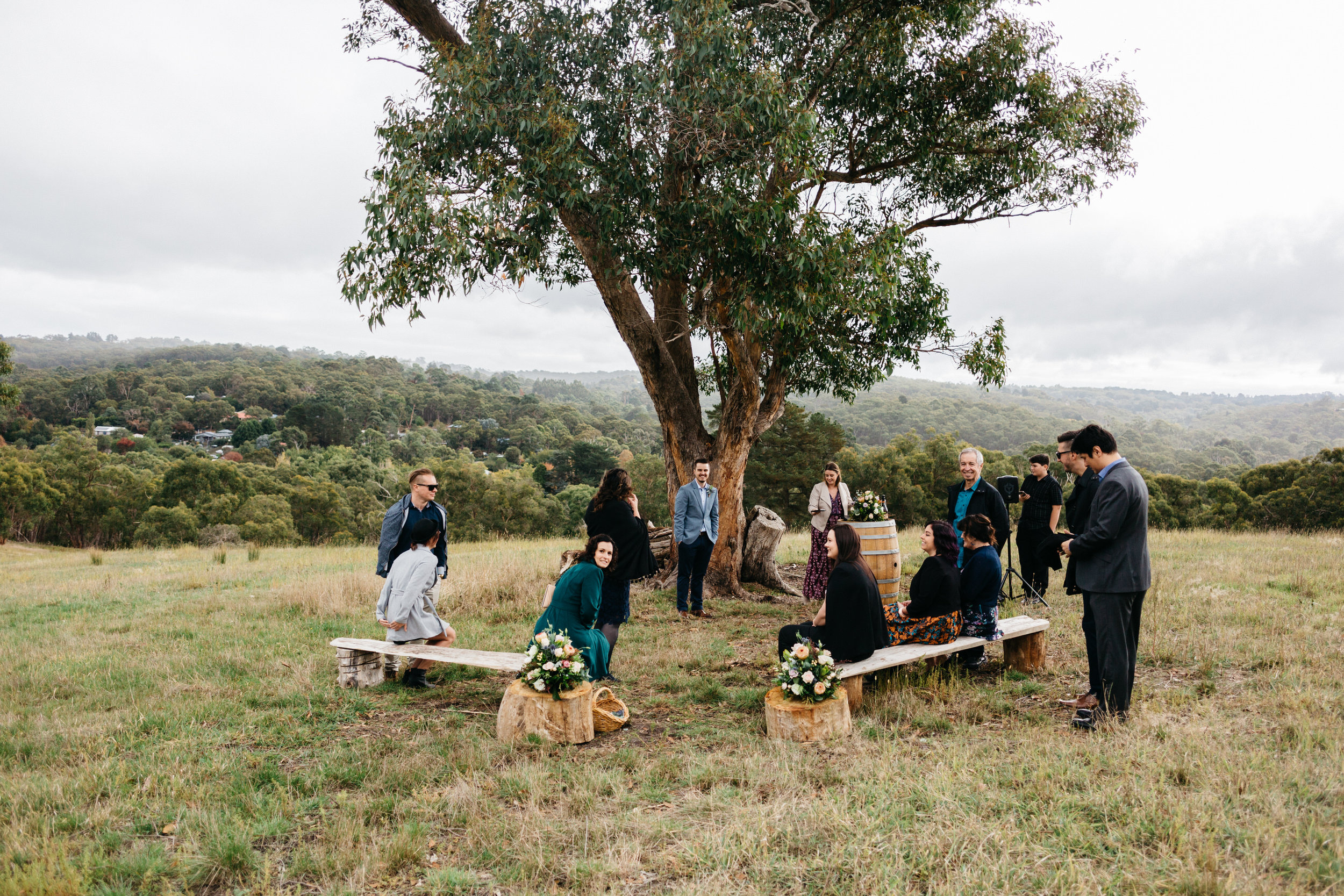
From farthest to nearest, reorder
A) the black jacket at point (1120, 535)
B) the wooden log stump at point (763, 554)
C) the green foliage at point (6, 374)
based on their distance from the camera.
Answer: the green foliage at point (6, 374) < the wooden log stump at point (763, 554) < the black jacket at point (1120, 535)

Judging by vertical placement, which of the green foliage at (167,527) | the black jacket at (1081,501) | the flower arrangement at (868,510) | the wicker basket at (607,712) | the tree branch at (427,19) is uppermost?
the tree branch at (427,19)

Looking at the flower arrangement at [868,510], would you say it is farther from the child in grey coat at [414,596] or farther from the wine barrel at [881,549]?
the child in grey coat at [414,596]

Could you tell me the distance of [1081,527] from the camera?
23.0ft

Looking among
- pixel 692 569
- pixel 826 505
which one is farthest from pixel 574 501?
pixel 826 505

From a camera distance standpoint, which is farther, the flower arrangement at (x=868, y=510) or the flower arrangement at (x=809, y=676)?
the flower arrangement at (x=868, y=510)

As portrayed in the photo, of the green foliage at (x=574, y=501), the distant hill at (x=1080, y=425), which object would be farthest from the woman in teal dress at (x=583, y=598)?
the distant hill at (x=1080, y=425)

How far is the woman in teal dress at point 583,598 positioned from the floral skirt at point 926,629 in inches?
96.0

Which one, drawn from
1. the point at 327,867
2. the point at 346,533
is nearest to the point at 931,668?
the point at 327,867

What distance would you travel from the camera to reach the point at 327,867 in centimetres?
333

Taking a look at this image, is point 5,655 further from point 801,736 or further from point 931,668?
point 931,668

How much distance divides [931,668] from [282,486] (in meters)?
46.2

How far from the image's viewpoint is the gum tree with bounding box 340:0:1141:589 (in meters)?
7.50

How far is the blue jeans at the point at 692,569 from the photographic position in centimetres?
951

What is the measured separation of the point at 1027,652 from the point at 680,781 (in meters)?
3.81
